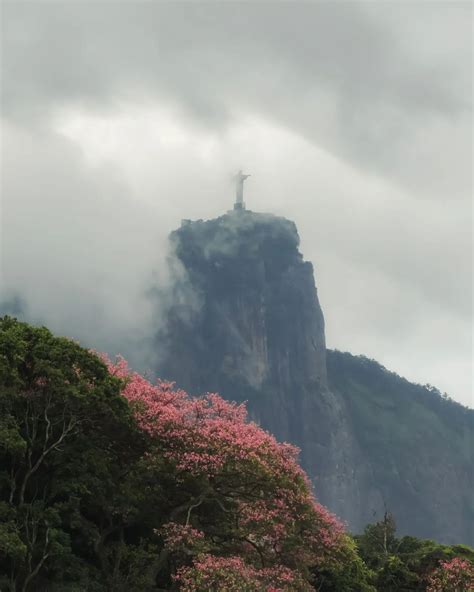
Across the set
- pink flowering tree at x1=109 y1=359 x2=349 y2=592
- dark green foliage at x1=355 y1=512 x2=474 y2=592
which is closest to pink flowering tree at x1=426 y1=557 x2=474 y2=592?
dark green foliage at x1=355 y1=512 x2=474 y2=592

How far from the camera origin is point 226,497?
31.1 meters

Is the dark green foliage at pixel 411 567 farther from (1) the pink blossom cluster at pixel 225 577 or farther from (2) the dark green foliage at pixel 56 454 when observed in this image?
(2) the dark green foliage at pixel 56 454

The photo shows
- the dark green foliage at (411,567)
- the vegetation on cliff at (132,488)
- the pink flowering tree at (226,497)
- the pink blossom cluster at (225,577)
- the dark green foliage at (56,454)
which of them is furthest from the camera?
the dark green foliage at (411,567)

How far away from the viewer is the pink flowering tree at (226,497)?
92.7 ft

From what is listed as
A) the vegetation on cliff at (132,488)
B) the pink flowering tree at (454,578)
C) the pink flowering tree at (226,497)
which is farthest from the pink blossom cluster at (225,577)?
the pink flowering tree at (454,578)

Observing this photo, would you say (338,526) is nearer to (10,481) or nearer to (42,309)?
(10,481)

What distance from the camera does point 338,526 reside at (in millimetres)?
32000

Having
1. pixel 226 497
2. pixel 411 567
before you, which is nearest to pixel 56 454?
pixel 226 497

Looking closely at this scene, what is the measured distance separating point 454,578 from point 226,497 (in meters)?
11.0

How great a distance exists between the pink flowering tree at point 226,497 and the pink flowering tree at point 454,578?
497 centimetres

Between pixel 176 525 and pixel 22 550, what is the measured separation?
5918 mm

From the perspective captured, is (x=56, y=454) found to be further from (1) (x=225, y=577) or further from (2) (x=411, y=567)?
(2) (x=411, y=567)

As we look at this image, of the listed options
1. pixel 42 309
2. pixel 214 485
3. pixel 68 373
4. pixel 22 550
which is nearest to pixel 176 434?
pixel 214 485

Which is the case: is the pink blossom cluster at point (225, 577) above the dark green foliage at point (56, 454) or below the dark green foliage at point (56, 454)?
below
